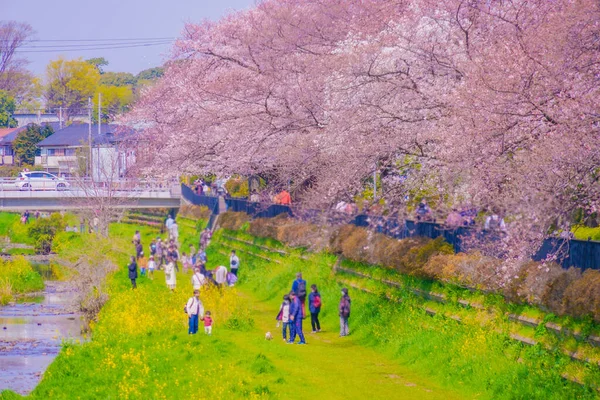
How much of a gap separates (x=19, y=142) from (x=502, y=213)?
8693 centimetres

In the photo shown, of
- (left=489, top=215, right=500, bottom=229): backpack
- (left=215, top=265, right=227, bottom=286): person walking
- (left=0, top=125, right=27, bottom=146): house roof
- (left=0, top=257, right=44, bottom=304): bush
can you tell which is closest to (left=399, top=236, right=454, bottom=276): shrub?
(left=489, top=215, right=500, bottom=229): backpack

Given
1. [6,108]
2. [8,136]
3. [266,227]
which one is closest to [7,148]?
[8,136]

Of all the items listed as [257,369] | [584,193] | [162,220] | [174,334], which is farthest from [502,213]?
[162,220]

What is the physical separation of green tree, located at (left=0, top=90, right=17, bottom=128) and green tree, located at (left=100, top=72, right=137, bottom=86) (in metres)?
21.3

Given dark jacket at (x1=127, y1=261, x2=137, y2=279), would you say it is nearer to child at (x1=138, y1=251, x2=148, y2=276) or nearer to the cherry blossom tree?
the cherry blossom tree

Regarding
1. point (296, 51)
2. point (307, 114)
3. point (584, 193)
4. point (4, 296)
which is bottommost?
point (4, 296)

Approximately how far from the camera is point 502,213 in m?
20.1

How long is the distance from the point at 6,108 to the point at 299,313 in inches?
3899

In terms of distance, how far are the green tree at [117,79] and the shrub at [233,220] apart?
94824 millimetres

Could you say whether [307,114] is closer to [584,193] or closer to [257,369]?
[257,369]

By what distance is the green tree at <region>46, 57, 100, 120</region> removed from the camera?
405 ft

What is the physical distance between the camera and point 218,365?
1995cm

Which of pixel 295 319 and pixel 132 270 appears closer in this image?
pixel 295 319

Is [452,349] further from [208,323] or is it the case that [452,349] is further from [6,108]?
[6,108]
